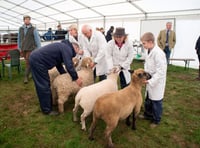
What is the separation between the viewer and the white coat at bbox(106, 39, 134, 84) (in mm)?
A: 3625

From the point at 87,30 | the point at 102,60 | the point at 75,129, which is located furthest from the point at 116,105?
the point at 87,30

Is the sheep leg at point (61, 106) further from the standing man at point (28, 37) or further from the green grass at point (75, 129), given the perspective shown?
the standing man at point (28, 37)

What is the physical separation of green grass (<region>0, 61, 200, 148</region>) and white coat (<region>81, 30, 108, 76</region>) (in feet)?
3.48

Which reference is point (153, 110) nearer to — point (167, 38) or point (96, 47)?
point (96, 47)

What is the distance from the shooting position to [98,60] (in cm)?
406

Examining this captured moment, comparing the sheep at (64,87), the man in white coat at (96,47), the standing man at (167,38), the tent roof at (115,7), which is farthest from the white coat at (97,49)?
the tent roof at (115,7)

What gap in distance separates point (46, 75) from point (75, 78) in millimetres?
549

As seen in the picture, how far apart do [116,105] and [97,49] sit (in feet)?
6.32

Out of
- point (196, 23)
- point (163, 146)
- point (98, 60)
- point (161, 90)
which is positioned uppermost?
point (196, 23)

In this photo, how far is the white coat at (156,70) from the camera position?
2.87 meters

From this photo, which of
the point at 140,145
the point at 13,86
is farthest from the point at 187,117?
the point at 13,86

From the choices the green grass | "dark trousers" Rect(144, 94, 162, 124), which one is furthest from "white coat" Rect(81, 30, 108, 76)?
"dark trousers" Rect(144, 94, 162, 124)

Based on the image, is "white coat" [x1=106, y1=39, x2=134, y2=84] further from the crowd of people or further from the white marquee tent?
the white marquee tent

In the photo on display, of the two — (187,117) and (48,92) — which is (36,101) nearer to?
(48,92)
